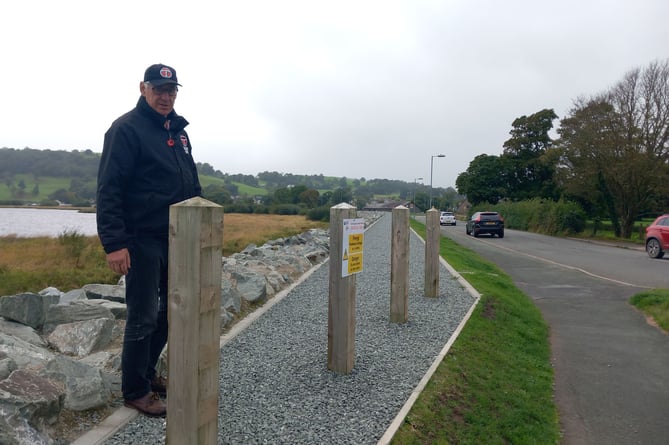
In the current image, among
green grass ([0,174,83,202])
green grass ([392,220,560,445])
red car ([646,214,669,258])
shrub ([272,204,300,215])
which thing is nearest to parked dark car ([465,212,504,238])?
red car ([646,214,669,258])

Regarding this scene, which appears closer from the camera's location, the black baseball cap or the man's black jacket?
the man's black jacket

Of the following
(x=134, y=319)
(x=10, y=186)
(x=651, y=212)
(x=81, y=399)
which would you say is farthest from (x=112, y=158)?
(x=10, y=186)

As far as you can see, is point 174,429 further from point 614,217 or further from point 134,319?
point 614,217

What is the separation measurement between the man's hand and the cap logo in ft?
3.92

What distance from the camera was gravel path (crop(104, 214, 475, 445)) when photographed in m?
3.43

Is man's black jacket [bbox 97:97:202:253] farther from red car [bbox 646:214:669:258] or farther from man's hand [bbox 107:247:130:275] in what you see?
red car [bbox 646:214:669:258]

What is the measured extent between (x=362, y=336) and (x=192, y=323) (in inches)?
146

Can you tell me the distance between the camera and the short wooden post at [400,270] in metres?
6.60

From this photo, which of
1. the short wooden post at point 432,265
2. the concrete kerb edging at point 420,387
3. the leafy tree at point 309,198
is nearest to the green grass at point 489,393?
the concrete kerb edging at point 420,387

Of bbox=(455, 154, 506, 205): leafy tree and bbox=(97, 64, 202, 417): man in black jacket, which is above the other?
bbox=(455, 154, 506, 205): leafy tree

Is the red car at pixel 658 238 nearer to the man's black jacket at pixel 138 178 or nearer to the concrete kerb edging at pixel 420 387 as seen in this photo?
the concrete kerb edging at pixel 420 387

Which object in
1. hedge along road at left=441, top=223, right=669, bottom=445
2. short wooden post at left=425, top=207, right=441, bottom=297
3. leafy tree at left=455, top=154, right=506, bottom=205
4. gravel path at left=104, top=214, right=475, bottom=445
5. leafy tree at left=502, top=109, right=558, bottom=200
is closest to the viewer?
gravel path at left=104, top=214, right=475, bottom=445

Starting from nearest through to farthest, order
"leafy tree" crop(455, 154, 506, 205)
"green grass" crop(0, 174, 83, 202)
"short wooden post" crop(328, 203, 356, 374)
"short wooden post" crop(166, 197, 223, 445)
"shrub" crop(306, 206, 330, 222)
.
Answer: "short wooden post" crop(166, 197, 223, 445)
"short wooden post" crop(328, 203, 356, 374)
"shrub" crop(306, 206, 330, 222)
"green grass" crop(0, 174, 83, 202)
"leafy tree" crop(455, 154, 506, 205)

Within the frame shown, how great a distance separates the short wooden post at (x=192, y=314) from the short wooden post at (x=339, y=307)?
209cm
